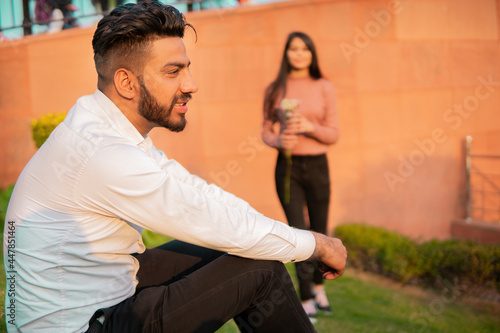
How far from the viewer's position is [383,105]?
808 centimetres

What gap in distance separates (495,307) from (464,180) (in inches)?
135

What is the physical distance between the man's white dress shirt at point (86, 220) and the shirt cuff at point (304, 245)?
7.6 inches

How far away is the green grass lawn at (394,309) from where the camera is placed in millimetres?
4527

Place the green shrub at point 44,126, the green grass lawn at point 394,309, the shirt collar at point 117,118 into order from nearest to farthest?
the shirt collar at point 117,118 → the green grass lawn at point 394,309 → the green shrub at point 44,126

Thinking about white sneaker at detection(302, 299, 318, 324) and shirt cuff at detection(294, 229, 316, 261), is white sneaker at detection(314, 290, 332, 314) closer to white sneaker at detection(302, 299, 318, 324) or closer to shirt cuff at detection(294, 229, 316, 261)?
white sneaker at detection(302, 299, 318, 324)

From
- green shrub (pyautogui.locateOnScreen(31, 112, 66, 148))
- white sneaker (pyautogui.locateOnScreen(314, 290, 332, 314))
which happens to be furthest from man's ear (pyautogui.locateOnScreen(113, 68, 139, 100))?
green shrub (pyautogui.locateOnScreen(31, 112, 66, 148))

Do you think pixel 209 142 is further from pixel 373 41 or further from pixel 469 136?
pixel 469 136

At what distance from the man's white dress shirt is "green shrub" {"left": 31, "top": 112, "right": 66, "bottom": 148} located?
3391 millimetres

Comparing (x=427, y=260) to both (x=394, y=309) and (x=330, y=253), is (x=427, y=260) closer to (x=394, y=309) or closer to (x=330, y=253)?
(x=394, y=309)

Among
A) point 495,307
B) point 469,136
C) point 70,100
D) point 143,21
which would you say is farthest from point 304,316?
point 469,136

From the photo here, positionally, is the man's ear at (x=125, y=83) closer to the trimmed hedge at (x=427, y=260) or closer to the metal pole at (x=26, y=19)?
the trimmed hedge at (x=427, y=260)

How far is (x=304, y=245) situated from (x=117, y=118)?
37.7 inches

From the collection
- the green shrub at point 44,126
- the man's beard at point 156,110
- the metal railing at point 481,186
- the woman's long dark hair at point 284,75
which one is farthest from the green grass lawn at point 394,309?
the metal railing at point 481,186

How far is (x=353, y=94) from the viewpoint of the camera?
7820 millimetres
